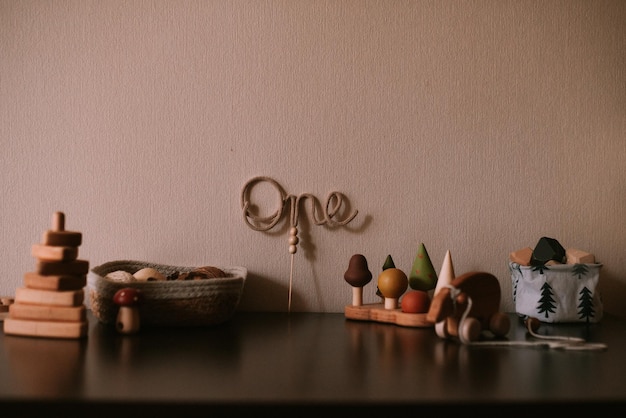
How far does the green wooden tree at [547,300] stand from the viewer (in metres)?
1.14

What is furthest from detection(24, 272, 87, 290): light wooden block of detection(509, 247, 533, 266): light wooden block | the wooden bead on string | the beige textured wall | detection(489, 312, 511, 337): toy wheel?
detection(509, 247, 533, 266): light wooden block

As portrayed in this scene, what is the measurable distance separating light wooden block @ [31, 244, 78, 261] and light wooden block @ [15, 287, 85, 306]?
56 mm

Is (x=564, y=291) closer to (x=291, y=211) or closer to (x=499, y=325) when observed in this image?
(x=499, y=325)

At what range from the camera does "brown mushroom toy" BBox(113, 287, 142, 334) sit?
1.03m

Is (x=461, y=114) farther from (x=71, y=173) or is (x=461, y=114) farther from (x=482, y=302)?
(x=71, y=173)

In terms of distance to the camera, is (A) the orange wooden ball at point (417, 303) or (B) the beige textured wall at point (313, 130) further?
(B) the beige textured wall at point (313, 130)

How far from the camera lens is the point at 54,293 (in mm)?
994

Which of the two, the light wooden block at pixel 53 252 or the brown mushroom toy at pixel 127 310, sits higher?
the light wooden block at pixel 53 252

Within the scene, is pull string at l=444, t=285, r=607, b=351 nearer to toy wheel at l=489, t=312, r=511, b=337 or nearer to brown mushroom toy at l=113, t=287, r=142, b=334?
toy wheel at l=489, t=312, r=511, b=337

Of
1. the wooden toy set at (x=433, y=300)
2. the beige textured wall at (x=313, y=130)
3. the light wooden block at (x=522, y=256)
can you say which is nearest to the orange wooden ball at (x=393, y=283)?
the wooden toy set at (x=433, y=300)

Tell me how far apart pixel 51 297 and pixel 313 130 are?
615mm

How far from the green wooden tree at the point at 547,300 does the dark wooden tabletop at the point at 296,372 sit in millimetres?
46

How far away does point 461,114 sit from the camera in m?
1.30

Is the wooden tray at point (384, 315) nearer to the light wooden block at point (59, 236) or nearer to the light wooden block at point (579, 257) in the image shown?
the light wooden block at point (579, 257)
